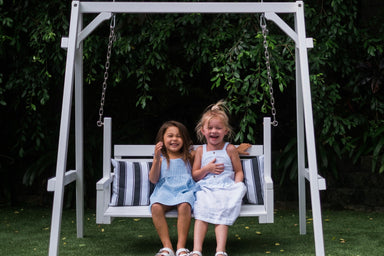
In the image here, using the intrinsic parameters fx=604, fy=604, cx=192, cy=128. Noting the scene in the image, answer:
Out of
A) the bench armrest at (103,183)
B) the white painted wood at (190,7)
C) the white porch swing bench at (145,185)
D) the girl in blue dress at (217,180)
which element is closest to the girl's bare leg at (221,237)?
the girl in blue dress at (217,180)

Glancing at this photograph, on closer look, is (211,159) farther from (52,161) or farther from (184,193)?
(52,161)

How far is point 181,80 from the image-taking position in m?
5.97

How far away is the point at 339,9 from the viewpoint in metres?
5.32

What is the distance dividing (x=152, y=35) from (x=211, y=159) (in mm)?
1602

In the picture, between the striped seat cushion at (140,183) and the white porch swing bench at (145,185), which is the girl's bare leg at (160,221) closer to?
the white porch swing bench at (145,185)

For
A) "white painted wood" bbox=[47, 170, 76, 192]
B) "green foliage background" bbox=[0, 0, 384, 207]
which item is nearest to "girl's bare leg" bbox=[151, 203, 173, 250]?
"white painted wood" bbox=[47, 170, 76, 192]

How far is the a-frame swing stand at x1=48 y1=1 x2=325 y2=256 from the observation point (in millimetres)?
3371

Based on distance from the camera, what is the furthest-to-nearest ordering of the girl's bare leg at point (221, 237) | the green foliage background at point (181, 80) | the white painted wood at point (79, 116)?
the green foliage background at point (181, 80), the white painted wood at point (79, 116), the girl's bare leg at point (221, 237)

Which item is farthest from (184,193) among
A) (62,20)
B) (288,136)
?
(288,136)

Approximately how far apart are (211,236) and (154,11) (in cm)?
183

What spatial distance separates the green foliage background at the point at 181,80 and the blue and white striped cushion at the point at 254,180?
74cm

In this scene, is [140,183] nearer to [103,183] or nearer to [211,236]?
[103,183]

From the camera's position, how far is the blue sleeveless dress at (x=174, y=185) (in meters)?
3.85

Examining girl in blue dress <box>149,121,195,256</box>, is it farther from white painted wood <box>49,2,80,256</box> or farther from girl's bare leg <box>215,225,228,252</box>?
white painted wood <box>49,2,80,256</box>
